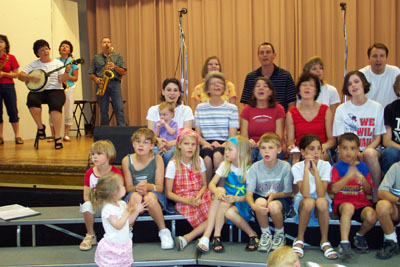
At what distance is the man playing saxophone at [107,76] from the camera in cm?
590

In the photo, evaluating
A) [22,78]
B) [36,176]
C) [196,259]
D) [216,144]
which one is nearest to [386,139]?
[216,144]

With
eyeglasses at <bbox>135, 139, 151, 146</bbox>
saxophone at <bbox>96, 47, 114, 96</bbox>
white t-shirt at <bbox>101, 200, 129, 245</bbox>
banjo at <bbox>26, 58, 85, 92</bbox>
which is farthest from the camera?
saxophone at <bbox>96, 47, 114, 96</bbox>

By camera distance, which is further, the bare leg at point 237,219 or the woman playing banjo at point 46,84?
the woman playing banjo at point 46,84

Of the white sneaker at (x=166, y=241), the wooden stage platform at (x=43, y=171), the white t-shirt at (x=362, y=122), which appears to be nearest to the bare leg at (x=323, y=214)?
the white t-shirt at (x=362, y=122)

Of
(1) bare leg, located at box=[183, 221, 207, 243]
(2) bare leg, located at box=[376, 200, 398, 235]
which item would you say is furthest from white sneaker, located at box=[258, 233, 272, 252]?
(2) bare leg, located at box=[376, 200, 398, 235]

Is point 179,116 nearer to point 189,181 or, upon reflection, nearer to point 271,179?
point 189,181

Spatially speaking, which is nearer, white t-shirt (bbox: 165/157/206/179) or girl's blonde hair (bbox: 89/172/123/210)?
girl's blonde hair (bbox: 89/172/123/210)

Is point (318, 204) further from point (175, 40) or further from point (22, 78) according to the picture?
point (175, 40)

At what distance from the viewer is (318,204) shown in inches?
103

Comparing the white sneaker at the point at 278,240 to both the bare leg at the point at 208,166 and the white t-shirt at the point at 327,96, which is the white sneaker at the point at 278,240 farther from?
the white t-shirt at the point at 327,96

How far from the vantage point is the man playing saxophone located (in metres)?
5.90

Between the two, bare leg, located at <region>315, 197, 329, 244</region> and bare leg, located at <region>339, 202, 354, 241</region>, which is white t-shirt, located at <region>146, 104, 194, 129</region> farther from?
bare leg, located at <region>339, 202, 354, 241</region>

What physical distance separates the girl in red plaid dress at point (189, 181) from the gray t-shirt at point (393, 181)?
3.90 feet

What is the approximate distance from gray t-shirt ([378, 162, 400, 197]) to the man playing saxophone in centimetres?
413
